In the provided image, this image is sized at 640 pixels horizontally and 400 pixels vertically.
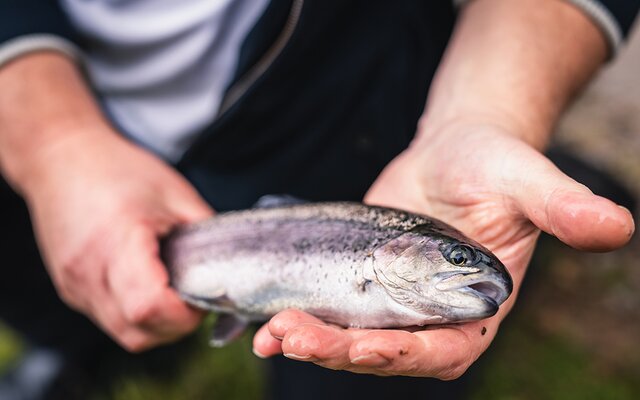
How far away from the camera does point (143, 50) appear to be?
282 centimetres

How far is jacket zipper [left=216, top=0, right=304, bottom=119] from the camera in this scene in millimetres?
2391

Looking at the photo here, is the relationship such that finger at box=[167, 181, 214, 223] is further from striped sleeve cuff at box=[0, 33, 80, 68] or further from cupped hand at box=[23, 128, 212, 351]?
striped sleeve cuff at box=[0, 33, 80, 68]

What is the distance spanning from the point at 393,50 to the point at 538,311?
2.29 meters

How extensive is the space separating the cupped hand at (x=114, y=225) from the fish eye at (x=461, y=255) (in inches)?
44.9

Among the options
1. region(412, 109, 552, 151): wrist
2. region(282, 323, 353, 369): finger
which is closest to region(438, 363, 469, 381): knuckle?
region(282, 323, 353, 369): finger

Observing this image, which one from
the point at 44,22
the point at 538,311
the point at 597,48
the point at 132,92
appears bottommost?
the point at 538,311

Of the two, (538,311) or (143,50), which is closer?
(143,50)

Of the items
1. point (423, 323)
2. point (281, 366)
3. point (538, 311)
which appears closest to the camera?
point (423, 323)

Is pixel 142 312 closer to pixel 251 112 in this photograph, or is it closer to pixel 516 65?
pixel 251 112

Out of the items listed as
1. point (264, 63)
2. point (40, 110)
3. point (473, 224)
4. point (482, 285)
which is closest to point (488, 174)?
point (473, 224)

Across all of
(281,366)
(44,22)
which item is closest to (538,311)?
(281,366)

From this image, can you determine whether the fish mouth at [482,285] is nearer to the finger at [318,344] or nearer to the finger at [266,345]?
the finger at [318,344]

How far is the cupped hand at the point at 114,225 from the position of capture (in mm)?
2402

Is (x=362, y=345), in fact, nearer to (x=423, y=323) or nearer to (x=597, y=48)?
(x=423, y=323)
